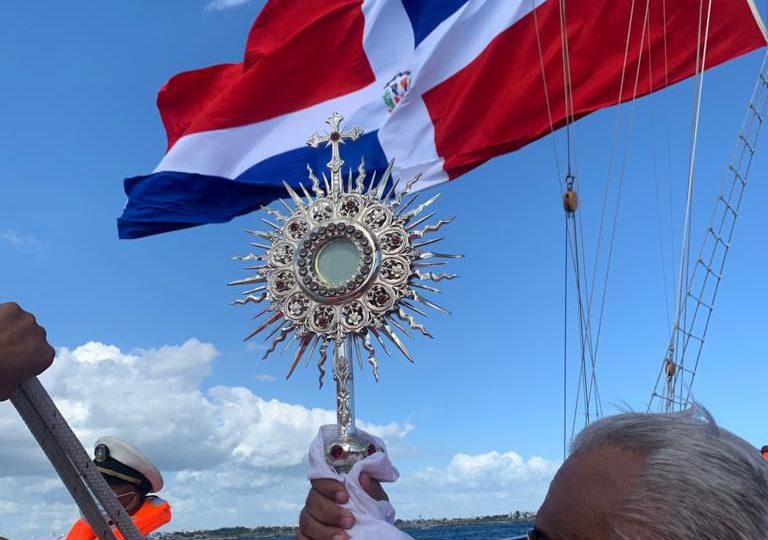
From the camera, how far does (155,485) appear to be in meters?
4.08

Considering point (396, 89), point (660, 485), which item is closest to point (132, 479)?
point (660, 485)

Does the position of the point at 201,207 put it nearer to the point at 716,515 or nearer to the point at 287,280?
A: the point at 287,280

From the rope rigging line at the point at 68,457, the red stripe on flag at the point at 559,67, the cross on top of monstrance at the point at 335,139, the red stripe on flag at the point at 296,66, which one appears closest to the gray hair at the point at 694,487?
the rope rigging line at the point at 68,457

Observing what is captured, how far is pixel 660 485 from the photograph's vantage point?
1.32m

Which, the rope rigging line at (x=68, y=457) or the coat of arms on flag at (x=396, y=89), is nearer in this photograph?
the rope rigging line at (x=68, y=457)

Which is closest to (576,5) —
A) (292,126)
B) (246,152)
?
(292,126)

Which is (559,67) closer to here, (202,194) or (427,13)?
(427,13)

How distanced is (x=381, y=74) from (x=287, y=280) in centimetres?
639

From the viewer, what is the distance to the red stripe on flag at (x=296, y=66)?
364 inches

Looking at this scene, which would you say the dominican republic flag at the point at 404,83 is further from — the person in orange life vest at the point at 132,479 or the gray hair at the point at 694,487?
the gray hair at the point at 694,487

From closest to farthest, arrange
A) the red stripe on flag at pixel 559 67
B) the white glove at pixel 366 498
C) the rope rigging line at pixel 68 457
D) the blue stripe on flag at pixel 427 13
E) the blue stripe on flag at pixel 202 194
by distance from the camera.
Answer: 1. the rope rigging line at pixel 68 457
2. the white glove at pixel 366 498
3. the red stripe on flag at pixel 559 67
4. the blue stripe on flag at pixel 427 13
5. the blue stripe on flag at pixel 202 194

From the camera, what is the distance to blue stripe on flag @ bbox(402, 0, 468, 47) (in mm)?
8688

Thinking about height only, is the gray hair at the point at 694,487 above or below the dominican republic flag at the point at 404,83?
below

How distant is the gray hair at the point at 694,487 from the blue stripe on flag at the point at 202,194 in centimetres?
783
